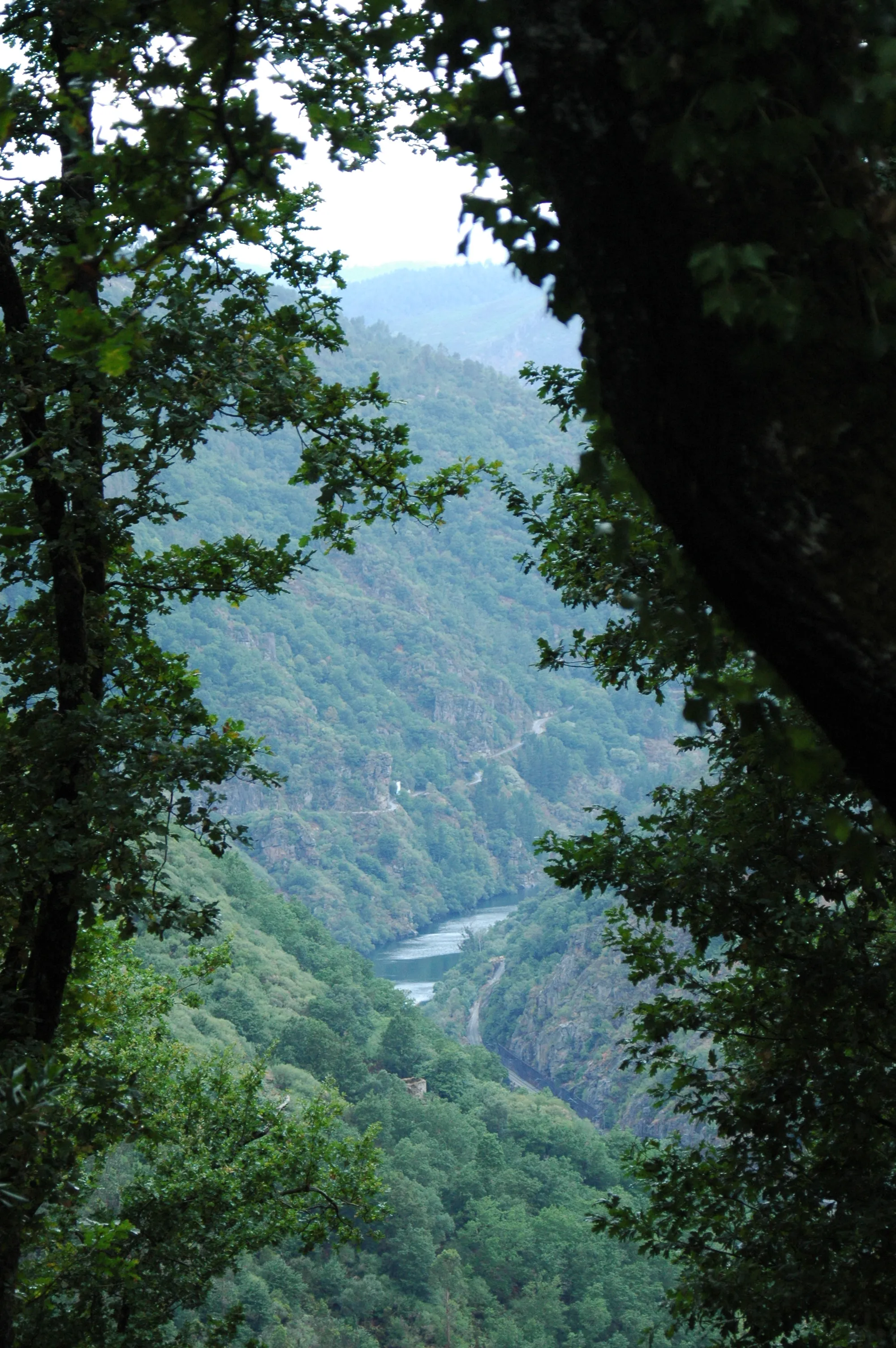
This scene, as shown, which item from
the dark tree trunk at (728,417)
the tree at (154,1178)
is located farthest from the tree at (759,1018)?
the tree at (154,1178)

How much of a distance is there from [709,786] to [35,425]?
3.42m

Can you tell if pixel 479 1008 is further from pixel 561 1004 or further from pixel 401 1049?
pixel 401 1049

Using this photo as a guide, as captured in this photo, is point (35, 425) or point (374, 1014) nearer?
point (35, 425)

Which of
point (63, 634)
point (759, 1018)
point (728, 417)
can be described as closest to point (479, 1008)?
point (759, 1018)

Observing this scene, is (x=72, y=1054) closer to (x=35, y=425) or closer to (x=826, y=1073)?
(x=35, y=425)

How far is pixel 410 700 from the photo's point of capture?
136 meters

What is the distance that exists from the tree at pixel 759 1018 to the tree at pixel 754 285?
1.69 metres

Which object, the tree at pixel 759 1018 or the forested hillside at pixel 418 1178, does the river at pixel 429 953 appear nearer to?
the forested hillside at pixel 418 1178

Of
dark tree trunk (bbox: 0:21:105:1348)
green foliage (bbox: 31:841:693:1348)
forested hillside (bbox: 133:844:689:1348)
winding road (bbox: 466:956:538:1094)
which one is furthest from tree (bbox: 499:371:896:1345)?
winding road (bbox: 466:956:538:1094)

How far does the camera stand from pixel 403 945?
330 feet

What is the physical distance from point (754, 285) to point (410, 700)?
443 ft

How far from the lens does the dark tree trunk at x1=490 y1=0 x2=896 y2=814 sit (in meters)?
1.09

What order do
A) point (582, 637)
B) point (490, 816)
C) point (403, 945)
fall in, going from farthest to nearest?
1. point (490, 816)
2. point (403, 945)
3. point (582, 637)

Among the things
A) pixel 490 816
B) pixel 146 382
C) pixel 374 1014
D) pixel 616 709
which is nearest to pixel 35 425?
pixel 146 382
